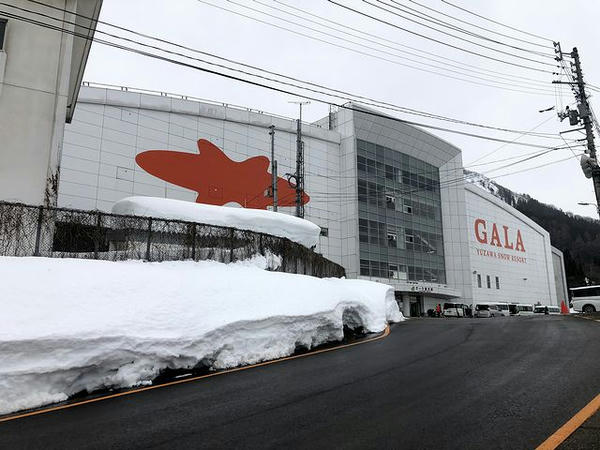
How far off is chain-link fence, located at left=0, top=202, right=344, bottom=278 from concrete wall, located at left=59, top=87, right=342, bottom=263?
24628mm

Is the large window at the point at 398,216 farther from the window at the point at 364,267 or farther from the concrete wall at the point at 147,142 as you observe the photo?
the concrete wall at the point at 147,142

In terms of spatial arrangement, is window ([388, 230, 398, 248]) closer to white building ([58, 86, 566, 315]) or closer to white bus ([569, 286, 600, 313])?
white building ([58, 86, 566, 315])

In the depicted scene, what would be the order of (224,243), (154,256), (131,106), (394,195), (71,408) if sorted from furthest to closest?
(394,195) < (131,106) < (224,243) < (154,256) < (71,408)

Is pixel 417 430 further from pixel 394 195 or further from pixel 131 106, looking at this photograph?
pixel 394 195

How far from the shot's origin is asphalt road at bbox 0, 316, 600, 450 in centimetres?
455

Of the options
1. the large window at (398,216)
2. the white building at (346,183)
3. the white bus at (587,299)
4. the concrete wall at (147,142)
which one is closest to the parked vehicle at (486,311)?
the white building at (346,183)

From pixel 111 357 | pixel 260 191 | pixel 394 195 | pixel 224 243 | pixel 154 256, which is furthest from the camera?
pixel 394 195

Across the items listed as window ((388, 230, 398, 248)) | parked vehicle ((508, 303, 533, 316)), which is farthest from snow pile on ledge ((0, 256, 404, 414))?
parked vehicle ((508, 303, 533, 316))

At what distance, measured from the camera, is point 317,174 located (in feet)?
165

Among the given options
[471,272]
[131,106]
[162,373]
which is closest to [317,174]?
[131,106]

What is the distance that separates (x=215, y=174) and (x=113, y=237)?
31.1m

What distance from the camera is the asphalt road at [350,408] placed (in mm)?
4551

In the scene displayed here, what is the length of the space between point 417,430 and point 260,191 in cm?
4046

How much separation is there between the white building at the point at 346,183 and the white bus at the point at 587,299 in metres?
20.1
